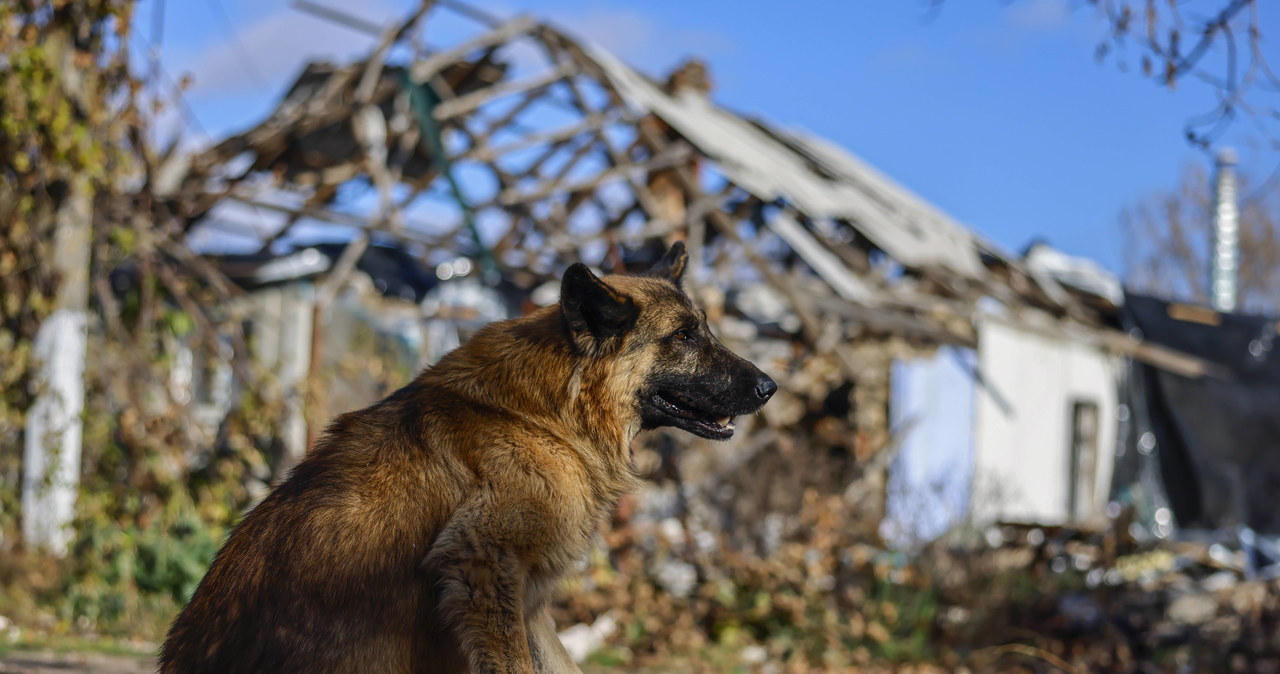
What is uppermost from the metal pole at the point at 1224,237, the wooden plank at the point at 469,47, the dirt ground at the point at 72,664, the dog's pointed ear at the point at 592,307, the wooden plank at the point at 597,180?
the metal pole at the point at 1224,237

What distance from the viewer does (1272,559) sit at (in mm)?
10758

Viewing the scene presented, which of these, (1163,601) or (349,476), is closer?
(349,476)

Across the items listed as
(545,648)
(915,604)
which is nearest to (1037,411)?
(915,604)

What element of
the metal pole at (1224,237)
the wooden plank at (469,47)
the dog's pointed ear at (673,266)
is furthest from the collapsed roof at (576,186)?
the metal pole at (1224,237)

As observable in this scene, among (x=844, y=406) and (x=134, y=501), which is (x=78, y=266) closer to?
(x=134, y=501)

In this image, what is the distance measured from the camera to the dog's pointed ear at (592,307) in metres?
4.34

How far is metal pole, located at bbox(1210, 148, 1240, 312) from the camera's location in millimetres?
24484

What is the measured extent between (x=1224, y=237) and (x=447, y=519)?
2461cm

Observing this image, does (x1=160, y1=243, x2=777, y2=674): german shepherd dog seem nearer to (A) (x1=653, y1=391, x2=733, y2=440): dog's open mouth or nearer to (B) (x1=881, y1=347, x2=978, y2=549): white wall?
(A) (x1=653, y1=391, x2=733, y2=440): dog's open mouth

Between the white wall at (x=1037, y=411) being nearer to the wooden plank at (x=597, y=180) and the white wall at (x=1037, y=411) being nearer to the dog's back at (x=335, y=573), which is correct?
the wooden plank at (x=597, y=180)

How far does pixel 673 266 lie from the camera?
518cm

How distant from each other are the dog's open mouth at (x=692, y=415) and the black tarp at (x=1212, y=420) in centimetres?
1056

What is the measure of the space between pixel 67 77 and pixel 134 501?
135 inches

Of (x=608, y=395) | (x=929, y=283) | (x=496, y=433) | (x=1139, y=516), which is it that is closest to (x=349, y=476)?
(x=496, y=433)
